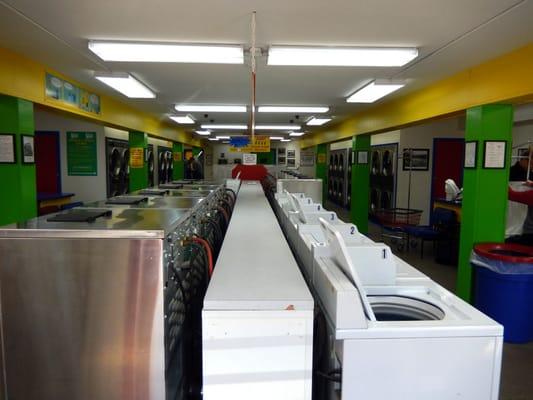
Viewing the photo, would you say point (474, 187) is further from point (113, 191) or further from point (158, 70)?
point (113, 191)

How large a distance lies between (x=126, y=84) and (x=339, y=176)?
9294mm

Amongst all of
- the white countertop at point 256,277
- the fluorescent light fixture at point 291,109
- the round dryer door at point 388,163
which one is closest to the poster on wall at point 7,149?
the white countertop at point 256,277

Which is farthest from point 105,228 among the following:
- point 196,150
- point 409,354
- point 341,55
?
point 196,150

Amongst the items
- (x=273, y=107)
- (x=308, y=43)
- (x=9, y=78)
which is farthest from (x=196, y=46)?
(x=273, y=107)

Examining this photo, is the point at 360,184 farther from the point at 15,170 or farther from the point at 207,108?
the point at 15,170

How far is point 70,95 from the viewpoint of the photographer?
4.70m

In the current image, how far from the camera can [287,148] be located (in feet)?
61.6

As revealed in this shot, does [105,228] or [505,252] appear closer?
[105,228]

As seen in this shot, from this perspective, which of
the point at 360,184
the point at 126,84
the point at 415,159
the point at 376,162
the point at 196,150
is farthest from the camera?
the point at 196,150

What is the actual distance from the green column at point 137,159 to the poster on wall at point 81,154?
75 cm

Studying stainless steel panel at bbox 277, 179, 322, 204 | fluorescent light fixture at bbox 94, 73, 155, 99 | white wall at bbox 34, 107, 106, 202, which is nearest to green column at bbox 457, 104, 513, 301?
stainless steel panel at bbox 277, 179, 322, 204

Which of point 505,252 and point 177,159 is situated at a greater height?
point 177,159

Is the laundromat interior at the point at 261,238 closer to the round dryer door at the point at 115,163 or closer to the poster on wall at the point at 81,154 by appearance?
the poster on wall at the point at 81,154

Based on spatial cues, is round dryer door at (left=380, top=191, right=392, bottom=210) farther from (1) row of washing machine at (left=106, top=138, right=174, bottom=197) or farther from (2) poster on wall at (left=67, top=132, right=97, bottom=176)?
(2) poster on wall at (left=67, top=132, right=97, bottom=176)
